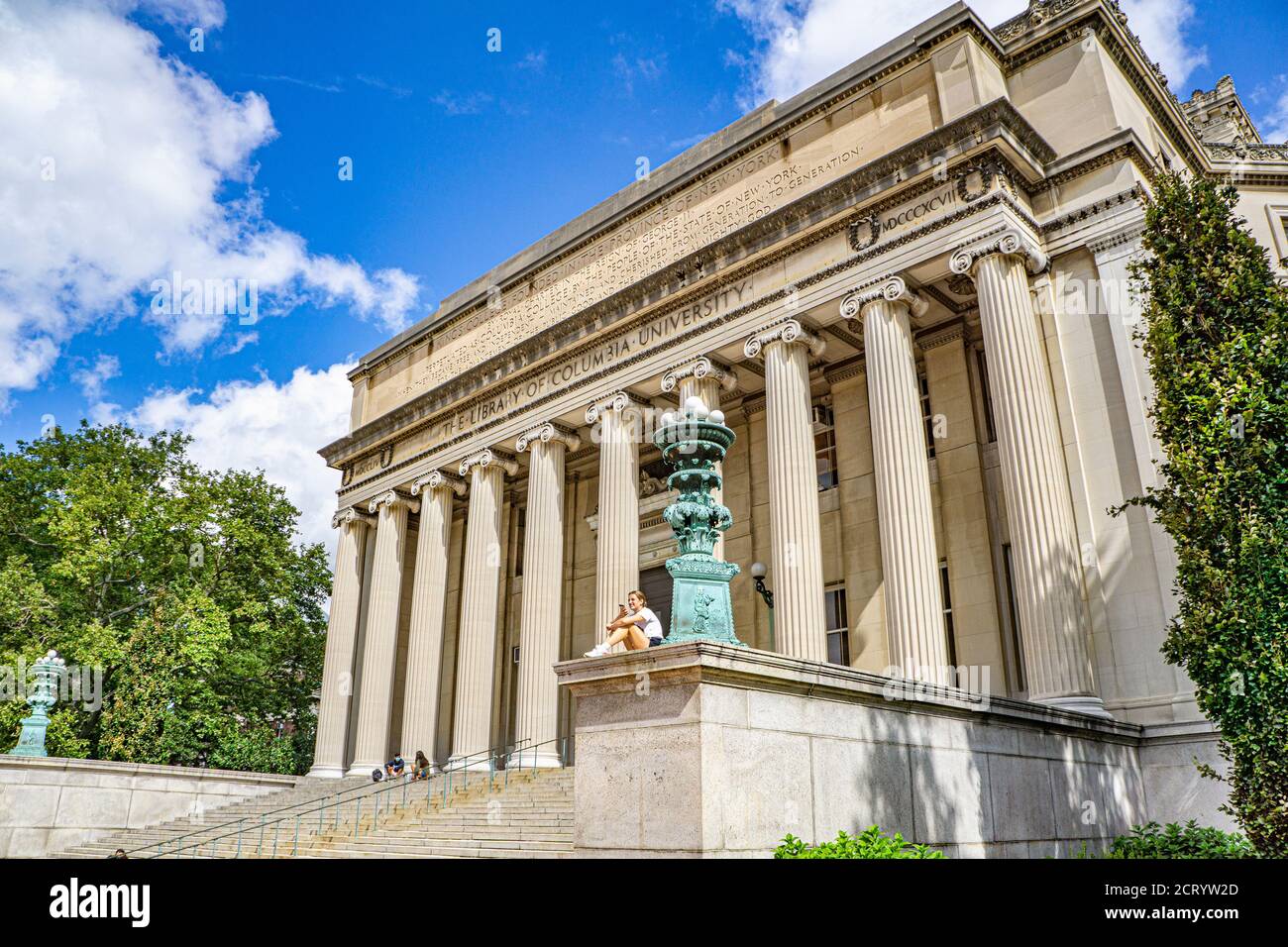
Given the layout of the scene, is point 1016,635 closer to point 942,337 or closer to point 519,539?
point 942,337

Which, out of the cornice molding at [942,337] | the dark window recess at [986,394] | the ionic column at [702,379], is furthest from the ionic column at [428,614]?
the dark window recess at [986,394]

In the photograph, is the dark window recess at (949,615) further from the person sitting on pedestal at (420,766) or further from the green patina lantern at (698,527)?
the person sitting on pedestal at (420,766)

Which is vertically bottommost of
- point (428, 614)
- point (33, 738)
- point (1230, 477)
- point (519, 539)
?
point (33, 738)

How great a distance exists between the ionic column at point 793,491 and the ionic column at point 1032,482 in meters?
3.87

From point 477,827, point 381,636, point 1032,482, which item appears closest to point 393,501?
point 381,636

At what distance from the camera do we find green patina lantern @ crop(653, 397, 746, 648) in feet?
31.8

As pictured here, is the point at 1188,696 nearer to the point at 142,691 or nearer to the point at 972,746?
the point at 972,746

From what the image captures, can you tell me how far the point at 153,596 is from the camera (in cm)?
3067

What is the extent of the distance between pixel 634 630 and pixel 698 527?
4.79ft

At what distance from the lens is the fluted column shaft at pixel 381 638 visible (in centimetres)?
2794

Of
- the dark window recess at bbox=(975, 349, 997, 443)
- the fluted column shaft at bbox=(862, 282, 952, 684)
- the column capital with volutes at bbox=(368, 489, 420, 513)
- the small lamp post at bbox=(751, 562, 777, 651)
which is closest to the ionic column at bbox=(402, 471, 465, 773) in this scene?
the column capital with volutes at bbox=(368, 489, 420, 513)

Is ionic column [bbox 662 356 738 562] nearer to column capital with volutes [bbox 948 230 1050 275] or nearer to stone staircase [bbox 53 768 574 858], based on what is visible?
column capital with volutes [bbox 948 230 1050 275]

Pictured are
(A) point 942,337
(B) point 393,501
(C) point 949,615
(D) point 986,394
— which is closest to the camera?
(C) point 949,615
